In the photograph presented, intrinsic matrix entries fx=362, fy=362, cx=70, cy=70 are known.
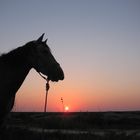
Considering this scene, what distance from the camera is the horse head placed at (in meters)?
9.14

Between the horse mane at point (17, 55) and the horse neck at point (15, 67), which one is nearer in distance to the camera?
the horse neck at point (15, 67)

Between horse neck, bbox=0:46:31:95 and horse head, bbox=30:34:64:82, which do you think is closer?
horse neck, bbox=0:46:31:95

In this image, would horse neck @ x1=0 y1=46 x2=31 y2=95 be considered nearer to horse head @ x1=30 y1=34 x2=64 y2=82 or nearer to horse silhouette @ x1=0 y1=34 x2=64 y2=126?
horse silhouette @ x1=0 y1=34 x2=64 y2=126

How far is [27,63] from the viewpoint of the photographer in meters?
9.22

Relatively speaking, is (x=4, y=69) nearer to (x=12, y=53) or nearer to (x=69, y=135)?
(x=12, y=53)

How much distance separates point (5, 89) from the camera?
29.3 ft

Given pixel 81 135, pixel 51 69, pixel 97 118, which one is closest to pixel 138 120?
pixel 97 118

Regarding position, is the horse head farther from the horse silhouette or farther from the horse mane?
the horse mane

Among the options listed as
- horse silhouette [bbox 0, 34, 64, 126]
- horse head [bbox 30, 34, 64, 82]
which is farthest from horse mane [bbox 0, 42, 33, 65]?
horse head [bbox 30, 34, 64, 82]

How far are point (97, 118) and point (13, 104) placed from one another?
18.0 meters

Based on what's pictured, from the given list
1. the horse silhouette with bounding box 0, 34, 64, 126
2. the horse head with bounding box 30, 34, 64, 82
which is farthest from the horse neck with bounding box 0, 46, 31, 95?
the horse head with bounding box 30, 34, 64, 82

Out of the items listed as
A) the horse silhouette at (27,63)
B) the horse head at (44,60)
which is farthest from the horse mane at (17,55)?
the horse head at (44,60)

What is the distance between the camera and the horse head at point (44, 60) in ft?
30.0

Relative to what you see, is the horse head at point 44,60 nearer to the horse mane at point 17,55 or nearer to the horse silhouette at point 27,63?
the horse silhouette at point 27,63
